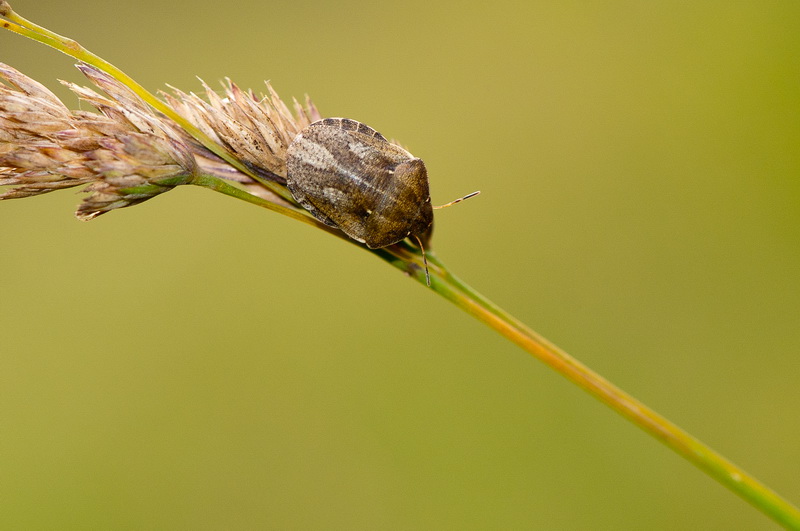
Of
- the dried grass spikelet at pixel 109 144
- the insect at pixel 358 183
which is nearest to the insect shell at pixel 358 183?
the insect at pixel 358 183

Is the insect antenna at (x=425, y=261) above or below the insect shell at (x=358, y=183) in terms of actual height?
below

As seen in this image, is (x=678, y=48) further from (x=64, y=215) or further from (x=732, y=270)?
(x=64, y=215)

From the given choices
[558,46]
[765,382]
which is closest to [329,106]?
[558,46]

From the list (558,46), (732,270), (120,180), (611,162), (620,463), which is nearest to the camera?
(120,180)

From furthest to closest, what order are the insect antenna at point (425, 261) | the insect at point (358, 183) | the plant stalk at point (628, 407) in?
the insect at point (358, 183) < the insect antenna at point (425, 261) < the plant stalk at point (628, 407)

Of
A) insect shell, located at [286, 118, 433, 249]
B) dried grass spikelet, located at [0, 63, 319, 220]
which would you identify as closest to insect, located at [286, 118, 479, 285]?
insect shell, located at [286, 118, 433, 249]

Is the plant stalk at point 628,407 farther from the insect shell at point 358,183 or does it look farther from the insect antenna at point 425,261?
the insect shell at point 358,183

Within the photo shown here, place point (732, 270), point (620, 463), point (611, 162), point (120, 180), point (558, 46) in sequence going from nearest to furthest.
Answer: point (120, 180) < point (620, 463) < point (732, 270) < point (611, 162) < point (558, 46)
